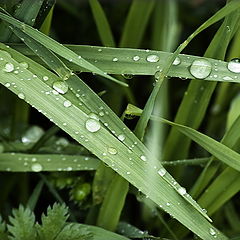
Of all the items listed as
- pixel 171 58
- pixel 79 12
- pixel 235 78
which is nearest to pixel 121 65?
pixel 171 58

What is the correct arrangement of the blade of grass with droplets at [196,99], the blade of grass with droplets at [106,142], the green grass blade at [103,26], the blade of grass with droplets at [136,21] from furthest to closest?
the blade of grass with droplets at [136,21]
the green grass blade at [103,26]
the blade of grass with droplets at [196,99]
the blade of grass with droplets at [106,142]

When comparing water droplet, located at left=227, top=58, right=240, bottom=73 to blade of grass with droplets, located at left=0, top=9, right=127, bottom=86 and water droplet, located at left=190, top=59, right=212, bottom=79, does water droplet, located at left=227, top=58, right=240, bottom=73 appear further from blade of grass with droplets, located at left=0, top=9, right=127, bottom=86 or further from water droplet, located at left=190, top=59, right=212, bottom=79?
blade of grass with droplets, located at left=0, top=9, right=127, bottom=86

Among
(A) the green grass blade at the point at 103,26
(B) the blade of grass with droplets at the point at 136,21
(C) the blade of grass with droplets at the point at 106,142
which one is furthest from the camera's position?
(B) the blade of grass with droplets at the point at 136,21

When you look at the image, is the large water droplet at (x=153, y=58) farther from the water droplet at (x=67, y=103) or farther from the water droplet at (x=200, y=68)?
the water droplet at (x=67, y=103)

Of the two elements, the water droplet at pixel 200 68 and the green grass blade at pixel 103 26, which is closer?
the water droplet at pixel 200 68

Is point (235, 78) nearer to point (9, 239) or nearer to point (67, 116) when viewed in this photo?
point (67, 116)

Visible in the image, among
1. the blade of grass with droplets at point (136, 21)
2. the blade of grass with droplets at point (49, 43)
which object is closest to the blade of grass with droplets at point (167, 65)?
the blade of grass with droplets at point (49, 43)
